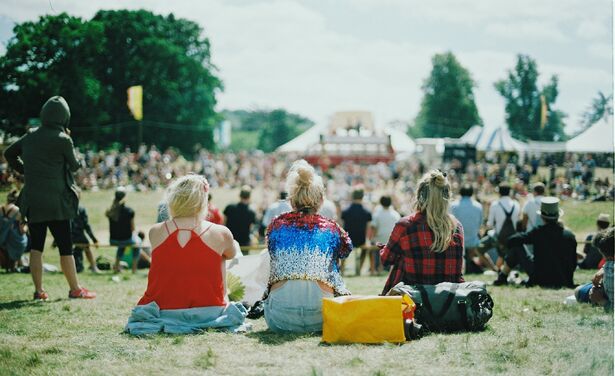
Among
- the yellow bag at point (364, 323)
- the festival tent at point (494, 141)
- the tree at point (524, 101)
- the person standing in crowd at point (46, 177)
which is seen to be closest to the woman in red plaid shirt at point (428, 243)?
the yellow bag at point (364, 323)

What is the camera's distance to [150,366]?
13.6 ft

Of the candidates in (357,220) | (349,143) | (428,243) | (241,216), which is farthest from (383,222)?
(349,143)

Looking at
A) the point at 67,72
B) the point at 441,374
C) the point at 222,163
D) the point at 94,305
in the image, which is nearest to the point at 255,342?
the point at 441,374

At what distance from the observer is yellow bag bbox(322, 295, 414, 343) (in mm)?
4832

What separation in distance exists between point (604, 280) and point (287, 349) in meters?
3.65

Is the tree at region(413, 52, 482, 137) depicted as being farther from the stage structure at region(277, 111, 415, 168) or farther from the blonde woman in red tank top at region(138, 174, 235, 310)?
the blonde woman in red tank top at region(138, 174, 235, 310)

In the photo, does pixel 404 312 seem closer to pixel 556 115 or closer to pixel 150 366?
pixel 150 366

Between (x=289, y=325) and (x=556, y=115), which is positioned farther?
(x=556, y=115)

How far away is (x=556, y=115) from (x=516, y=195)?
5486cm

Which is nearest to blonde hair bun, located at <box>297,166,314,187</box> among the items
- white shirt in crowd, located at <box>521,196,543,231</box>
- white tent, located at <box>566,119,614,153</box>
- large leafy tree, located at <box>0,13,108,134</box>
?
large leafy tree, located at <box>0,13,108,134</box>

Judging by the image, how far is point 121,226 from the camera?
1277 cm

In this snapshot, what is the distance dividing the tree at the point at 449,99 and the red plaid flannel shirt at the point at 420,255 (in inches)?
2969

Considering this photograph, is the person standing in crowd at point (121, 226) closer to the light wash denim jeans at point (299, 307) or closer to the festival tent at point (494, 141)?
the light wash denim jeans at point (299, 307)

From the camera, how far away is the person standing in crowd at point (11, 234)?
444 inches
